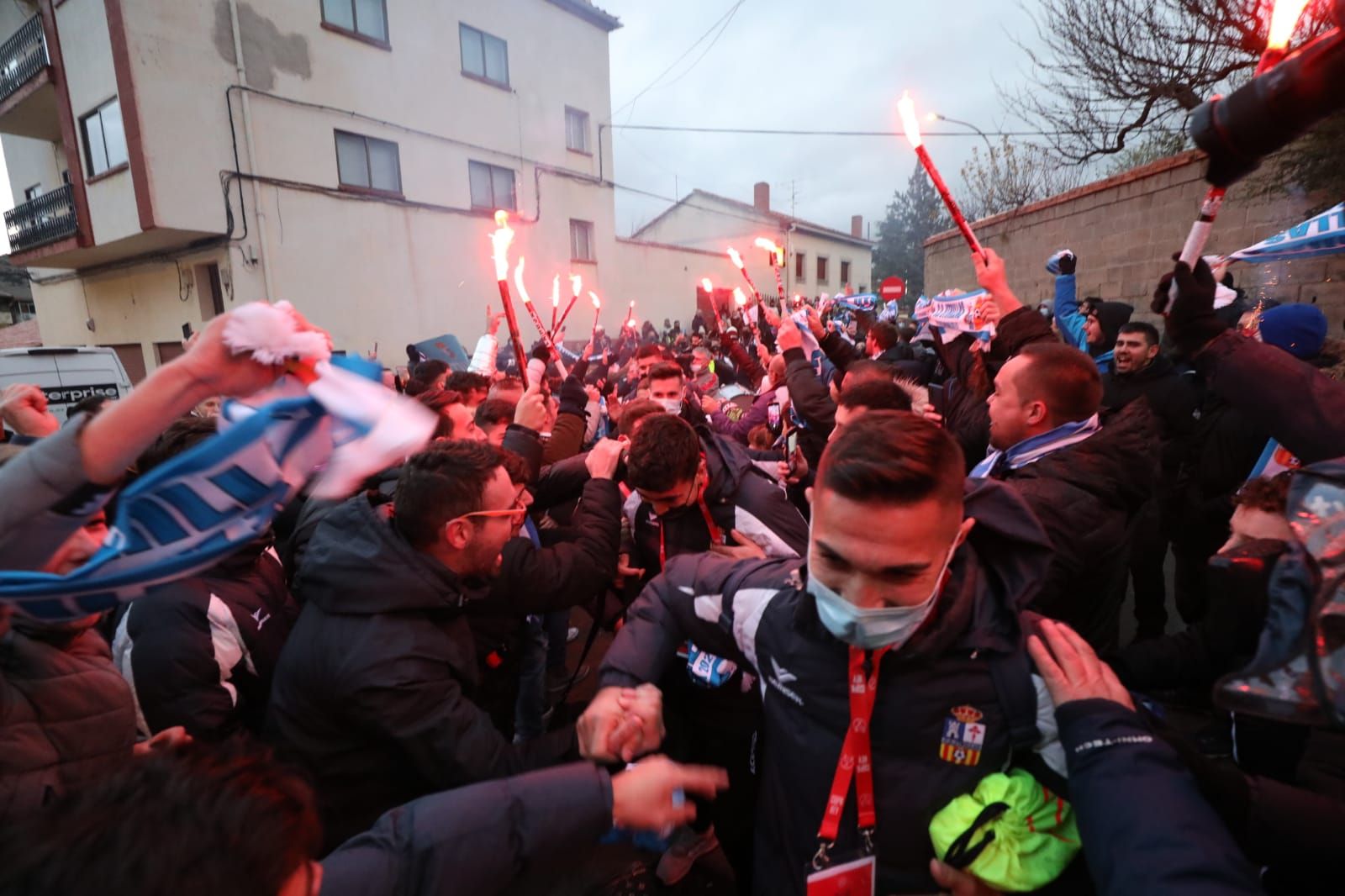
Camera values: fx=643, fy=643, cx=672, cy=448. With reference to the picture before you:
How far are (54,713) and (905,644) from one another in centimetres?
207

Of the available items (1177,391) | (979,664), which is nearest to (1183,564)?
(1177,391)

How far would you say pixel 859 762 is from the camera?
5.16 feet

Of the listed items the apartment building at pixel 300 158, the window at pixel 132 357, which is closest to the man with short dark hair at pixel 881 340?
the apartment building at pixel 300 158

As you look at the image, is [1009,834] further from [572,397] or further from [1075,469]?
[572,397]

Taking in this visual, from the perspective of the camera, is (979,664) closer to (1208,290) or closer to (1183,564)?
(1208,290)

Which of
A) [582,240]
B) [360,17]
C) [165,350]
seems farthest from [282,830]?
[582,240]

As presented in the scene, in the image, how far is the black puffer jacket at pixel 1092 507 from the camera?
2.34m

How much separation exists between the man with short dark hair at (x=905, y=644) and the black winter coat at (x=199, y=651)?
166cm

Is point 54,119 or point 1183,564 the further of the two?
point 54,119

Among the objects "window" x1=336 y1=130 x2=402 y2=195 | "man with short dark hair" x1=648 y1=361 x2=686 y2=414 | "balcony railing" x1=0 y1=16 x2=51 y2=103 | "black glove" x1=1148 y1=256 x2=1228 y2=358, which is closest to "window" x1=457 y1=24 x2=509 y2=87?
"window" x1=336 y1=130 x2=402 y2=195

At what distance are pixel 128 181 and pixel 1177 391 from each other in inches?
742

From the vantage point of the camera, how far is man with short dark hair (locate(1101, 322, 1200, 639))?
4.44 metres

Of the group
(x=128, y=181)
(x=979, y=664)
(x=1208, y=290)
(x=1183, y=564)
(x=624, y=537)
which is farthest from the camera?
(x=128, y=181)

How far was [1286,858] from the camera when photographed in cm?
143
